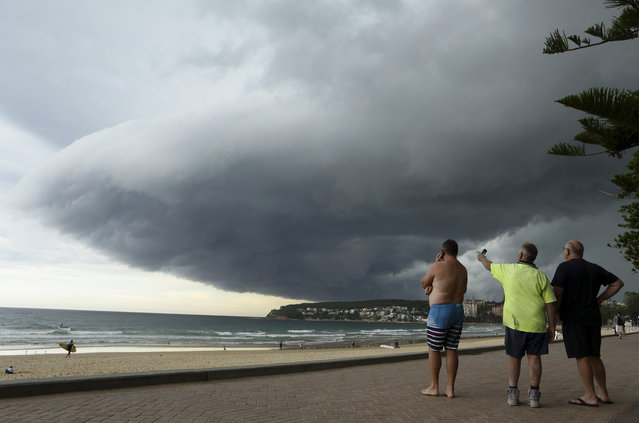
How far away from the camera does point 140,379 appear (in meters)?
5.46

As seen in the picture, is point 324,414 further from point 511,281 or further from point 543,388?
point 543,388

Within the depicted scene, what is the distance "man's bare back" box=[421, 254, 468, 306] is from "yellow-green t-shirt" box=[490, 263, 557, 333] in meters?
0.47

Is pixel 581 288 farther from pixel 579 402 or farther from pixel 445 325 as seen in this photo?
pixel 445 325

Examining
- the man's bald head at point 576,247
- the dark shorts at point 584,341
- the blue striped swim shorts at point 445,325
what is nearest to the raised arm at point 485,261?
the blue striped swim shorts at point 445,325

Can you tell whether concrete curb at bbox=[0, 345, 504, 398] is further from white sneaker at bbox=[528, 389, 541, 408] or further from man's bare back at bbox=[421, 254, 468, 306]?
white sneaker at bbox=[528, 389, 541, 408]

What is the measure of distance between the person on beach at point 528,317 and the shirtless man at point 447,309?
1.62 feet

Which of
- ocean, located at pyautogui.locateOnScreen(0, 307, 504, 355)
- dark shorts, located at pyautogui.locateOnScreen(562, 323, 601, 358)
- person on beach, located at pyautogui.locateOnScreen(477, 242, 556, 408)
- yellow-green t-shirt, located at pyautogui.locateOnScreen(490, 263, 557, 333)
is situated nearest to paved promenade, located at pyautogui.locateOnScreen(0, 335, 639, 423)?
person on beach, located at pyautogui.locateOnScreen(477, 242, 556, 408)

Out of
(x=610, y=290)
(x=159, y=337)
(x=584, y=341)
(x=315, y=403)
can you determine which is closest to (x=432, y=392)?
(x=315, y=403)

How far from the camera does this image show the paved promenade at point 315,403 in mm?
3916

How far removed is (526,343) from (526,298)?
456 mm

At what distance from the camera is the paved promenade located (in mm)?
3916

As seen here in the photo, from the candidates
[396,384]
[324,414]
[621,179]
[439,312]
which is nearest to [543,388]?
[396,384]

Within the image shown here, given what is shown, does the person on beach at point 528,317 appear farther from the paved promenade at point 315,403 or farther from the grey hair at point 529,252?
the paved promenade at point 315,403

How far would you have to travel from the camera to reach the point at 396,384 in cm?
597
